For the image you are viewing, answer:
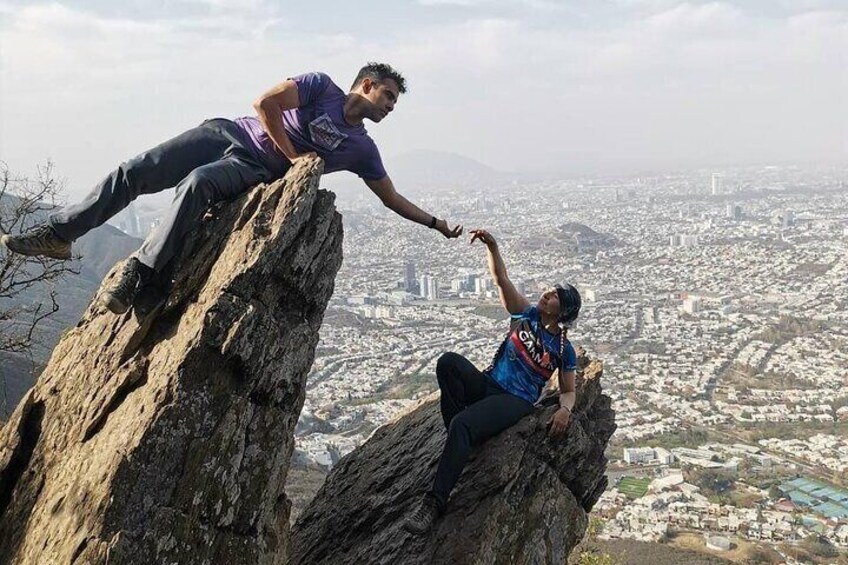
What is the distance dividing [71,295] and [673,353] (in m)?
69.2

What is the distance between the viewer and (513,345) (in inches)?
320

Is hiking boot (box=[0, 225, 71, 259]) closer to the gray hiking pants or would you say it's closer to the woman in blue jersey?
the gray hiking pants

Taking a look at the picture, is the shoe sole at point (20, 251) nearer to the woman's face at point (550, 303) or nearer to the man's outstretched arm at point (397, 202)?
the man's outstretched arm at point (397, 202)

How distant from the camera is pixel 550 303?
801 centimetres

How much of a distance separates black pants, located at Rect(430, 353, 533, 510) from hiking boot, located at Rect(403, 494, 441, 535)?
79mm

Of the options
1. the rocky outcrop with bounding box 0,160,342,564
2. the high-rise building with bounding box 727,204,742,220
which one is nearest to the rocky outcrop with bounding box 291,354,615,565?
the rocky outcrop with bounding box 0,160,342,564

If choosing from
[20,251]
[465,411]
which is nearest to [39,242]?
[20,251]

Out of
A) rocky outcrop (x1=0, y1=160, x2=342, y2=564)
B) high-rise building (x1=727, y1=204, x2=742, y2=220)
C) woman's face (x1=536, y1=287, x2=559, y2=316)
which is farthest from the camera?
high-rise building (x1=727, y1=204, x2=742, y2=220)

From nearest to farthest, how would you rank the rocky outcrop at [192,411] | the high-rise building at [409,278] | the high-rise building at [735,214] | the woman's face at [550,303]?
1. the rocky outcrop at [192,411]
2. the woman's face at [550,303]
3. the high-rise building at [409,278]
4. the high-rise building at [735,214]

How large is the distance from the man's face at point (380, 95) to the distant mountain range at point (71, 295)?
2302 centimetres

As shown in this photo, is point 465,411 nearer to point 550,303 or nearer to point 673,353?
point 550,303

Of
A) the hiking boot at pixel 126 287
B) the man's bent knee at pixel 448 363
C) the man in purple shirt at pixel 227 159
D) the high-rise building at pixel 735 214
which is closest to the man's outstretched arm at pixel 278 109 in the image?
the man in purple shirt at pixel 227 159

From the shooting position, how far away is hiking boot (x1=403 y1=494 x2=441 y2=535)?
745 cm

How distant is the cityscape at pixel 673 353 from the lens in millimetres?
46312
